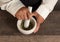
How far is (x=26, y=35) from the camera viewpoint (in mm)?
763

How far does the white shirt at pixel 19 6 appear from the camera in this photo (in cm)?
76

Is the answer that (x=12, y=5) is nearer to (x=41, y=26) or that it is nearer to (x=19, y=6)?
(x=19, y=6)

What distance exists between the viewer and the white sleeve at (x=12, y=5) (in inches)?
29.7

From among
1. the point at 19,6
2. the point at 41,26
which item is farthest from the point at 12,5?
the point at 41,26

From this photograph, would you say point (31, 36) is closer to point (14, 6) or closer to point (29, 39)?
point (29, 39)

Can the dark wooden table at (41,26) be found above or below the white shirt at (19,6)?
below

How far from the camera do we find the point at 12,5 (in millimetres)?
766

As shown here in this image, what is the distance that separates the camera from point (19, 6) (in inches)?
29.7

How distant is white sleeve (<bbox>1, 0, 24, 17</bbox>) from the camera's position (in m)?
0.75

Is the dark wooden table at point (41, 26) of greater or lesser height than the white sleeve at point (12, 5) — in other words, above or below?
below

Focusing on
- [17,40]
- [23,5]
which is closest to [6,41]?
[17,40]

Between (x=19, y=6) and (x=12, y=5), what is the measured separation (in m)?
0.03

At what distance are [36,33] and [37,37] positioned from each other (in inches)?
0.7

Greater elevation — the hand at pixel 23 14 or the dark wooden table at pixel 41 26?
the hand at pixel 23 14
